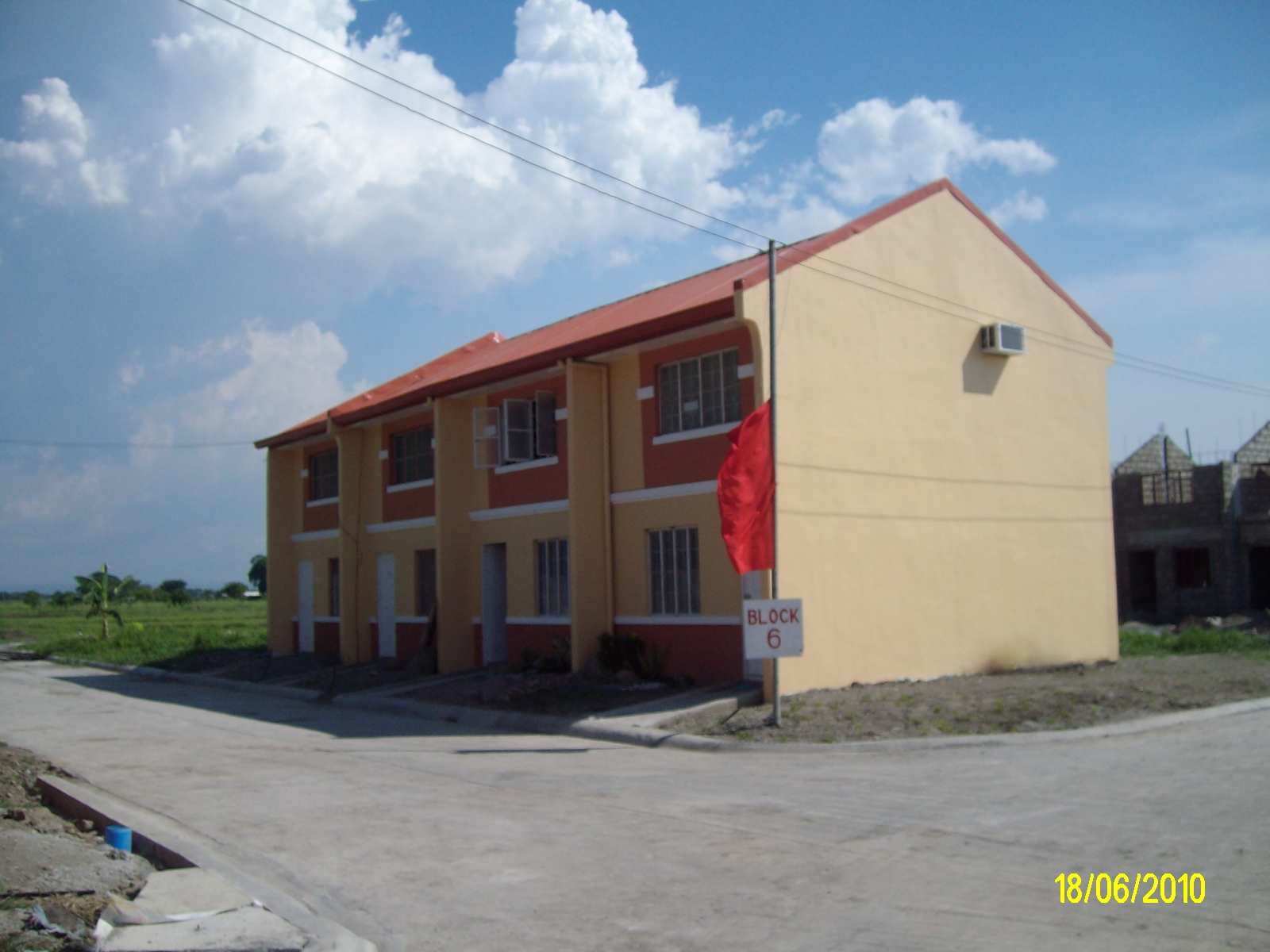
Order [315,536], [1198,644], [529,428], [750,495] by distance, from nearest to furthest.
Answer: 1. [750,495]
2. [529,428]
3. [1198,644]
4. [315,536]

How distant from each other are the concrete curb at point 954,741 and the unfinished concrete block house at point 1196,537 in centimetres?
1549

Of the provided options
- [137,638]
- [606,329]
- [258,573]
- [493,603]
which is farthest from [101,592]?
[258,573]

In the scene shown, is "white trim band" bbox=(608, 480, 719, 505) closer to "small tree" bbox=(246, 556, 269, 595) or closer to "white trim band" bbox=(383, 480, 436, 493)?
"white trim band" bbox=(383, 480, 436, 493)

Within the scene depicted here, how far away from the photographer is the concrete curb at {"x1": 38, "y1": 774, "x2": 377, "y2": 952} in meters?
5.99

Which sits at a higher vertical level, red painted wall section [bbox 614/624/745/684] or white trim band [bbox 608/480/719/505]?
white trim band [bbox 608/480/719/505]

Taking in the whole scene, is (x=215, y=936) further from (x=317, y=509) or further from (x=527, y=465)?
(x=317, y=509)

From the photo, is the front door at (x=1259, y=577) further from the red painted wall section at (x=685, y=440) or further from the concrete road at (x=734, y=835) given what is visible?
the red painted wall section at (x=685, y=440)

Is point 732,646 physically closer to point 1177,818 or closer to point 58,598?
point 1177,818

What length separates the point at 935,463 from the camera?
17.5 m

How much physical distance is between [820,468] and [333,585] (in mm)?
15737

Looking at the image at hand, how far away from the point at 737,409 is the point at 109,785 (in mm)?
9489

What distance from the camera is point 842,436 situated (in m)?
16.0

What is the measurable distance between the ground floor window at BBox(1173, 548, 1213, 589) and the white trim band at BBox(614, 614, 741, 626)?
17.7 meters

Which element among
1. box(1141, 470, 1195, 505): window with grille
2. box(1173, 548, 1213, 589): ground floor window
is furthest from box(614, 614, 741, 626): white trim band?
box(1141, 470, 1195, 505): window with grille
